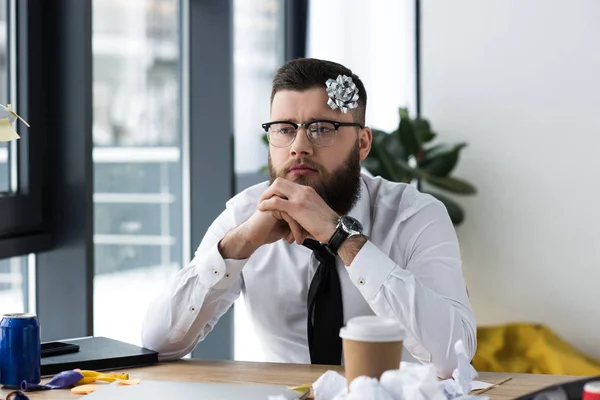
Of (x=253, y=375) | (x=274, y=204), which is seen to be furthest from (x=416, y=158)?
(x=253, y=375)

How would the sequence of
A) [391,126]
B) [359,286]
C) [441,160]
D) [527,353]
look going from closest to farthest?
[359,286] → [527,353] → [441,160] → [391,126]

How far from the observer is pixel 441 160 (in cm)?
402

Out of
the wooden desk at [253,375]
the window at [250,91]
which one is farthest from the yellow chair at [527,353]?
the wooden desk at [253,375]

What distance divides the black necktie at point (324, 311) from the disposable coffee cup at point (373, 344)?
2.31ft

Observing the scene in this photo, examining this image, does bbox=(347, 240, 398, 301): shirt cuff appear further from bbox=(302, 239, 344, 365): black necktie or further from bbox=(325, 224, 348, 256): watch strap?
bbox=(302, 239, 344, 365): black necktie

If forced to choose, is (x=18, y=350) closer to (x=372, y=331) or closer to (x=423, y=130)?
(x=372, y=331)

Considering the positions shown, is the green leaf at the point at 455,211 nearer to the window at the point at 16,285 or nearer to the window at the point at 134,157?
the window at the point at 134,157

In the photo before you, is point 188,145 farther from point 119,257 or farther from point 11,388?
point 11,388

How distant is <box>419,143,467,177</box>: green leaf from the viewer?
13.2 feet

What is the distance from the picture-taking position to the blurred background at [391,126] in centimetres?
359

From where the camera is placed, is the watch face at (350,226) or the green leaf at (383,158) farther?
the green leaf at (383,158)

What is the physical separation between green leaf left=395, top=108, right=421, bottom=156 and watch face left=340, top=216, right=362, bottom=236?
2.02m

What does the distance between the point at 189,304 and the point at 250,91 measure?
89.8 inches

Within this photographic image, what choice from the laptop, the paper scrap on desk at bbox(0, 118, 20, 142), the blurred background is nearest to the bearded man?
the laptop
